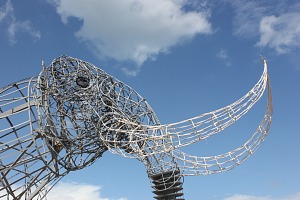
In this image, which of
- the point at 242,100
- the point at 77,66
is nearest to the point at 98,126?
the point at 77,66

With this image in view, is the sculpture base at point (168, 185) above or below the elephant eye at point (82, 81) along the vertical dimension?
below

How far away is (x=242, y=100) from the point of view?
21.2m

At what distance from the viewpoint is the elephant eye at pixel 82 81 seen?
1055 inches

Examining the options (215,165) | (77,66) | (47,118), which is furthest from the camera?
(77,66)

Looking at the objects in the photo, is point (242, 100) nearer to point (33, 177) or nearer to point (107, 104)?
point (107, 104)

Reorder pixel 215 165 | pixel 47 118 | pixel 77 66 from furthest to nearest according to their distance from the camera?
pixel 77 66 → pixel 47 118 → pixel 215 165

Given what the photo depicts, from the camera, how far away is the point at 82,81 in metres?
27.0

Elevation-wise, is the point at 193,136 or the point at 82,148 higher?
the point at 82,148

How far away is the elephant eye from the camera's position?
87.9 ft

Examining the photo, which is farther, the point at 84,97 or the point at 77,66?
the point at 77,66

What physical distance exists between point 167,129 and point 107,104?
6.60 metres

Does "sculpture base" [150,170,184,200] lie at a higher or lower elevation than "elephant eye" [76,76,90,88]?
lower

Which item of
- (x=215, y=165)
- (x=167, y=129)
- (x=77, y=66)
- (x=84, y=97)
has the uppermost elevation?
(x=77, y=66)

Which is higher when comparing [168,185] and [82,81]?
[82,81]
